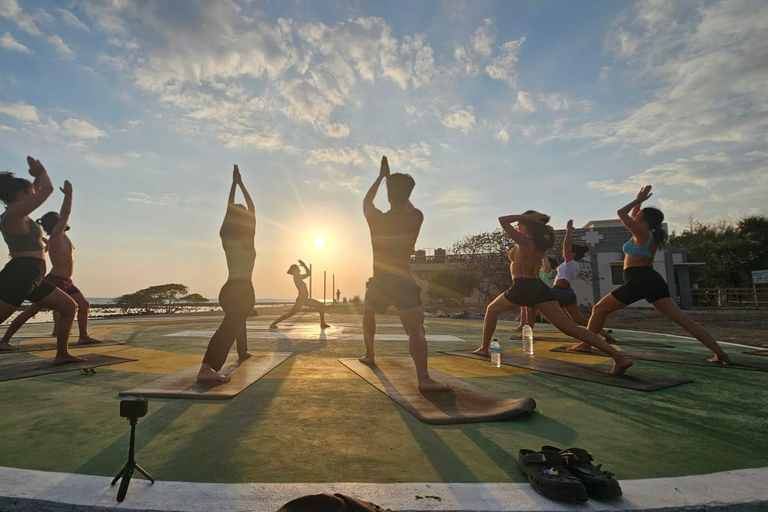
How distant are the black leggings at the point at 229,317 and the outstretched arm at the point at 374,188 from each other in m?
1.51

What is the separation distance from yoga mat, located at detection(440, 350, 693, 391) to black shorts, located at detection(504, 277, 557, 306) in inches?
30.8

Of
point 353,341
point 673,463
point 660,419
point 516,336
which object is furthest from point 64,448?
point 516,336

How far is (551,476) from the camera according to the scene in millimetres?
1615

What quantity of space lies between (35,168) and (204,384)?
2722 mm

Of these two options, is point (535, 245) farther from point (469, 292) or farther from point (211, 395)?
point (469, 292)

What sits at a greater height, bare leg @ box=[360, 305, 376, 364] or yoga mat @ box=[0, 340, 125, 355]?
bare leg @ box=[360, 305, 376, 364]

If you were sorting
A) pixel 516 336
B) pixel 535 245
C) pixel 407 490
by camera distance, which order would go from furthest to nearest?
1. pixel 516 336
2. pixel 535 245
3. pixel 407 490

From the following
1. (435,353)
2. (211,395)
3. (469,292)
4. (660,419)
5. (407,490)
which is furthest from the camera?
(469,292)

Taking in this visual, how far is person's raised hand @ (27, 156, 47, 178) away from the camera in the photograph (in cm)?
379

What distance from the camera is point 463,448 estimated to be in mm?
2113

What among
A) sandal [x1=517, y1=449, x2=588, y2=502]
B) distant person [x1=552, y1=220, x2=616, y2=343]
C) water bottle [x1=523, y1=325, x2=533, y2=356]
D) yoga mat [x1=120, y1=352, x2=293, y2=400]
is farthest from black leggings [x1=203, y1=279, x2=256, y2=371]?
distant person [x1=552, y1=220, x2=616, y2=343]

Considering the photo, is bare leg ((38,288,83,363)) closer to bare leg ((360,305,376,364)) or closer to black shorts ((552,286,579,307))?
bare leg ((360,305,376,364))

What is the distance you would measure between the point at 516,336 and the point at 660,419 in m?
5.71

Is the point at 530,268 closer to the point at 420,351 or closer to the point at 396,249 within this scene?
the point at 396,249
